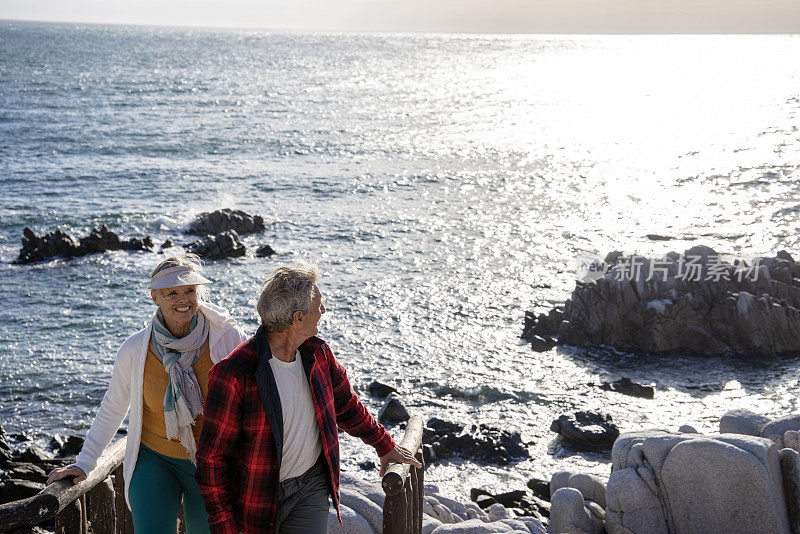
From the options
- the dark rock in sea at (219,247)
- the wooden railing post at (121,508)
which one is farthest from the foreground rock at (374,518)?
the dark rock in sea at (219,247)

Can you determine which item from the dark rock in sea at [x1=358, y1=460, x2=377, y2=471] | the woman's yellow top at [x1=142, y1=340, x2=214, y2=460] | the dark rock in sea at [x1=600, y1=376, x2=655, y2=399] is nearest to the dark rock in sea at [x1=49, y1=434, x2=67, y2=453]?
the dark rock in sea at [x1=358, y1=460, x2=377, y2=471]

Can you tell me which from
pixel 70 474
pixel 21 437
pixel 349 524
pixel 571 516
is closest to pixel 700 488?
pixel 571 516

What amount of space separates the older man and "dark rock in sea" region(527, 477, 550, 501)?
12.1 meters

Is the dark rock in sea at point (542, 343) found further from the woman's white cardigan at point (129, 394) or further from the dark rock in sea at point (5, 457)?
the woman's white cardigan at point (129, 394)

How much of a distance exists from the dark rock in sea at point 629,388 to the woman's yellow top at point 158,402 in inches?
695

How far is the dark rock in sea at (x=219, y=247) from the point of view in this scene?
33969mm

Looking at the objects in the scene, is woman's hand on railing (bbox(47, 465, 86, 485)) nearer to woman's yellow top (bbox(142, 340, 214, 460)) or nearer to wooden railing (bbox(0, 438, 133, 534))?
wooden railing (bbox(0, 438, 133, 534))

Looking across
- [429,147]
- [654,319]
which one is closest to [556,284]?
[654,319]

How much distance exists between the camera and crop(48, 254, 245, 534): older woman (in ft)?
18.0

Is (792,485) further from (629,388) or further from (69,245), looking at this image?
(69,245)

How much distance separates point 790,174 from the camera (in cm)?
5203

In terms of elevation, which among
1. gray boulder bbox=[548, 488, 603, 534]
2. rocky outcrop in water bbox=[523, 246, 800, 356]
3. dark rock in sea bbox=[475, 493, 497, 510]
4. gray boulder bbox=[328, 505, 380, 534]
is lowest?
dark rock in sea bbox=[475, 493, 497, 510]

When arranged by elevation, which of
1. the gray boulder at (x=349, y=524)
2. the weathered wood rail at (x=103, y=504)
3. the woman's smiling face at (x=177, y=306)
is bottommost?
the gray boulder at (x=349, y=524)

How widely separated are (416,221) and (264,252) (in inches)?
368
